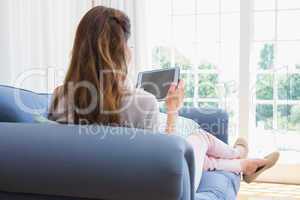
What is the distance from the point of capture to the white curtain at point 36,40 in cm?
269

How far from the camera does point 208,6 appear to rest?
325 cm

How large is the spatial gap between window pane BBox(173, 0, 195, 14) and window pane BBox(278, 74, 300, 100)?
939 millimetres

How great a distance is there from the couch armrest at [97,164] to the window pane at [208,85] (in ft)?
7.61

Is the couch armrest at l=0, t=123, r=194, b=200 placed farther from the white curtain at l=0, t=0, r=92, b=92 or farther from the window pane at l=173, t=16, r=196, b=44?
the window pane at l=173, t=16, r=196, b=44

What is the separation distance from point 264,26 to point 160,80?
5.21ft

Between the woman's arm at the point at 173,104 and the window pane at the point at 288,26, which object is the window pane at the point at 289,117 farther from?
the woman's arm at the point at 173,104

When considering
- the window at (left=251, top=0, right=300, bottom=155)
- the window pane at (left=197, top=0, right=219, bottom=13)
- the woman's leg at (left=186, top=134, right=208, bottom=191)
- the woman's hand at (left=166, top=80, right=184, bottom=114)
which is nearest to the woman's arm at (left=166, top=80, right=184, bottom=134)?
the woman's hand at (left=166, top=80, right=184, bottom=114)

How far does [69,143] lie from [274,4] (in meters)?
2.58

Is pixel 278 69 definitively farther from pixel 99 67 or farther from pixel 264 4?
pixel 99 67

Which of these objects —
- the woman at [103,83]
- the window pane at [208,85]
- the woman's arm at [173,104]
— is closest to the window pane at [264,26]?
the window pane at [208,85]

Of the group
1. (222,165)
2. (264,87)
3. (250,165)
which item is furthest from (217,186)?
(264,87)

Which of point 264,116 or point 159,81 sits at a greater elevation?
point 159,81

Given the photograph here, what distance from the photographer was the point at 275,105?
3162 millimetres

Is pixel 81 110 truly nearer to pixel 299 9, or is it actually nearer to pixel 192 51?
pixel 192 51
